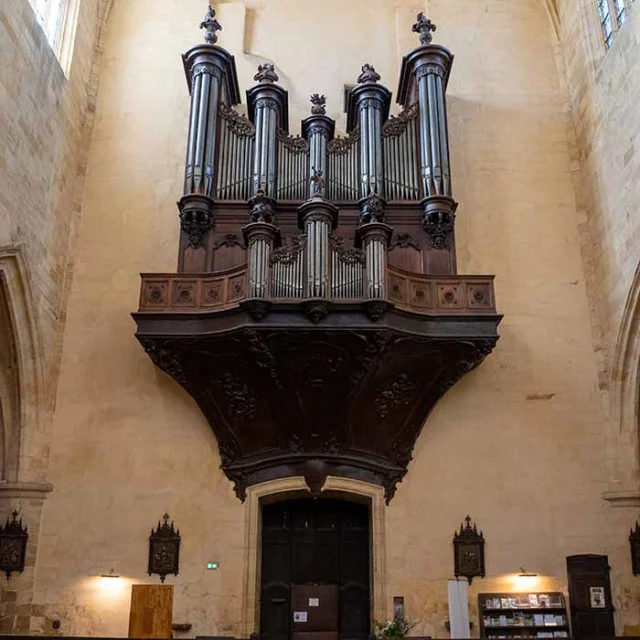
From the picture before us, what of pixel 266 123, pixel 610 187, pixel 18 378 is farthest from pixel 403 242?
pixel 18 378

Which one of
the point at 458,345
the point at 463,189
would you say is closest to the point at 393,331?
the point at 458,345

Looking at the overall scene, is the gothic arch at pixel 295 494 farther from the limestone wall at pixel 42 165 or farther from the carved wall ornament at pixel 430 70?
the carved wall ornament at pixel 430 70

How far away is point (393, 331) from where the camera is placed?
1020cm

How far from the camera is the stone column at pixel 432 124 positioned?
11.7 meters

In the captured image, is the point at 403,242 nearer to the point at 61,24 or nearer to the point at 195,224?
the point at 195,224

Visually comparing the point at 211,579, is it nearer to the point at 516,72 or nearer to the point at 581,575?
the point at 581,575

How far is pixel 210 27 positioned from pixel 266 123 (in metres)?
2.35

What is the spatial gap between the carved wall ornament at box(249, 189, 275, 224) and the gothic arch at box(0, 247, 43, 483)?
3.44 m

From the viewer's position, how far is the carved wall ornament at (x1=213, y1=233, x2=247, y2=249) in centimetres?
1188

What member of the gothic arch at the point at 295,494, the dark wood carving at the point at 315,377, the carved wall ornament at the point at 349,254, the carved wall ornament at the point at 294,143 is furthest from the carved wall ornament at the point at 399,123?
the gothic arch at the point at 295,494

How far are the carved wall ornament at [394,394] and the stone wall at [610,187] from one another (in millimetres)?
3247

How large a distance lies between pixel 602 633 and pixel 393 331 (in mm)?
5221

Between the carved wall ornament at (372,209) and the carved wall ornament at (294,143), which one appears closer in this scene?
the carved wall ornament at (372,209)

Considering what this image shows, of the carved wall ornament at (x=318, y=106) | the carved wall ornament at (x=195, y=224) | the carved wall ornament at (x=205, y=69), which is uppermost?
the carved wall ornament at (x=205, y=69)
